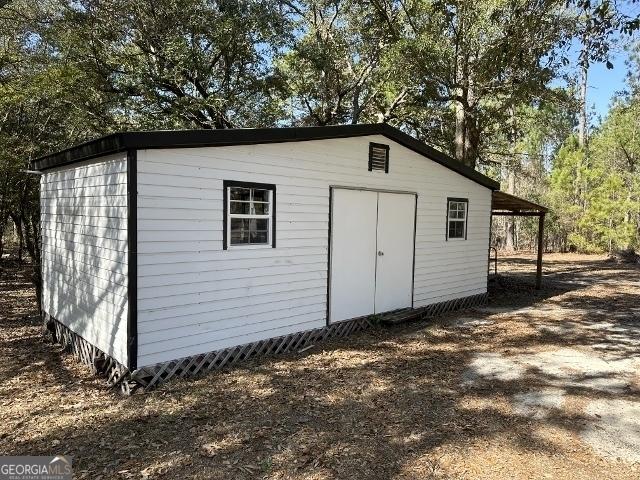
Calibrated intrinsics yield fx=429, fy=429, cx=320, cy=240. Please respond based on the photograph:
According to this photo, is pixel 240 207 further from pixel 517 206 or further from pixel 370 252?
pixel 517 206

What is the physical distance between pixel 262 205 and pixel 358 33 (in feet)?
35.2

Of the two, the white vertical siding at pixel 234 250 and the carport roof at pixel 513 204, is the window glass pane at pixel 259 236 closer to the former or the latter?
the white vertical siding at pixel 234 250

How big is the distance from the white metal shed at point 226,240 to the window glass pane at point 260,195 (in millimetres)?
20

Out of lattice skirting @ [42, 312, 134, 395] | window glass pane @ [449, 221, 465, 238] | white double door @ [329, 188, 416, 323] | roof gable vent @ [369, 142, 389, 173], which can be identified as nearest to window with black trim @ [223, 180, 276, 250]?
white double door @ [329, 188, 416, 323]

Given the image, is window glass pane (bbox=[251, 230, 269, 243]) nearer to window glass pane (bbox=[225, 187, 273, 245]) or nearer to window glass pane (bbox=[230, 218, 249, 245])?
window glass pane (bbox=[225, 187, 273, 245])

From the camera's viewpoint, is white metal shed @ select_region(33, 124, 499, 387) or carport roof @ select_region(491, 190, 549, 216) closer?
white metal shed @ select_region(33, 124, 499, 387)

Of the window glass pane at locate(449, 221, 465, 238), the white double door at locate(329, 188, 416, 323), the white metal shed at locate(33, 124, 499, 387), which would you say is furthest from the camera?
the window glass pane at locate(449, 221, 465, 238)

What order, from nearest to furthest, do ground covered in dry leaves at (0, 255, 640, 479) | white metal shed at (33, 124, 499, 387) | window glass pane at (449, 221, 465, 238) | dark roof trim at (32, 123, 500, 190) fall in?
1. ground covered in dry leaves at (0, 255, 640, 479)
2. dark roof trim at (32, 123, 500, 190)
3. white metal shed at (33, 124, 499, 387)
4. window glass pane at (449, 221, 465, 238)

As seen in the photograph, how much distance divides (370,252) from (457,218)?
9.45 feet

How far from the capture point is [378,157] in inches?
282

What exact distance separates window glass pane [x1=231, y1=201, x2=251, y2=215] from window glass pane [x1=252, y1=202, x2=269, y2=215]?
0.35 ft

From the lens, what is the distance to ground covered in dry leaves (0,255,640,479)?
3.24 m

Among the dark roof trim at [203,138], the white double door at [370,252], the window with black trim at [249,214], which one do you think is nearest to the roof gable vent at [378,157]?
the dark roof trim at [203,138]

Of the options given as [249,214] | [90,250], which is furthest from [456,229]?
[90,250]
